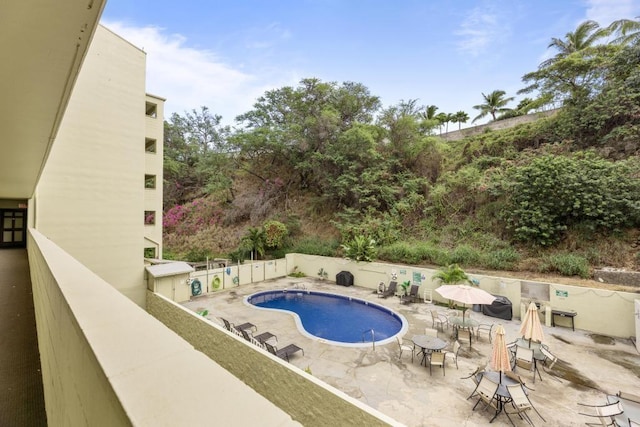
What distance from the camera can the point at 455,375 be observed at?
727cm

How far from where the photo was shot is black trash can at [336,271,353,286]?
1641 centimetres

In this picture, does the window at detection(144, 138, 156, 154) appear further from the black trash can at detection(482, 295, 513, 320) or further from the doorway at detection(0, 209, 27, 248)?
the black trash can at detection(482, 295, 513, 320)

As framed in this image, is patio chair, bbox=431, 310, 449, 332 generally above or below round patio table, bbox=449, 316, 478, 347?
below

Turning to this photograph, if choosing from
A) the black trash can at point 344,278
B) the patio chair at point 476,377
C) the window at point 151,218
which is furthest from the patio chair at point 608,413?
the window at point 151,218

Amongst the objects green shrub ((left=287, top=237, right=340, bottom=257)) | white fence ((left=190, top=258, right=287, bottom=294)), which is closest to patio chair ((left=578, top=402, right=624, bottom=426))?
green shrub ((left=287, top=237, right=340, bottom=257))

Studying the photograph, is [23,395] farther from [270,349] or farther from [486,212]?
[486,212]

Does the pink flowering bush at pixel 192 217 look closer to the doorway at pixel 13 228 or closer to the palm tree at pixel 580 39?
the doorway at pixel 13 228

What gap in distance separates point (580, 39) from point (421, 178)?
44.8ft

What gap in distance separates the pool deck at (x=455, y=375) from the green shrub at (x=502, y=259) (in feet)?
10.3

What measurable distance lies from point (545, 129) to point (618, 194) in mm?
6783

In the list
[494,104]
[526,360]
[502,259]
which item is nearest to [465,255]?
[502,259]

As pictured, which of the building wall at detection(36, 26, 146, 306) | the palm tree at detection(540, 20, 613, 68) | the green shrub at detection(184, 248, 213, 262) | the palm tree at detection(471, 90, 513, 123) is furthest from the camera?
the palm tree at detection(471, 90, 513, 123)

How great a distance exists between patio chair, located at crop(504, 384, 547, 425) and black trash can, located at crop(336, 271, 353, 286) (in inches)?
422

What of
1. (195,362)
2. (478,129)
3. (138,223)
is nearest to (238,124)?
(138,223)
